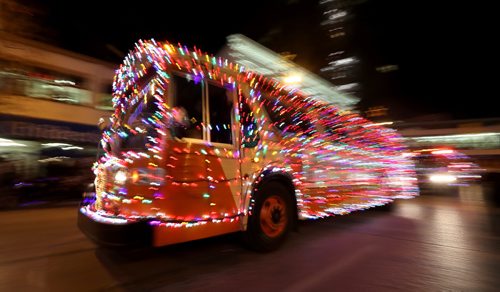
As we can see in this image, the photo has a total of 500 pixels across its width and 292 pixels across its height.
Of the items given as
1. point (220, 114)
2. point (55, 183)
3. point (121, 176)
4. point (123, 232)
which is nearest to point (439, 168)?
point (220, 114)

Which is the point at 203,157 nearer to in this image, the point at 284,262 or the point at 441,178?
the point at 284,262

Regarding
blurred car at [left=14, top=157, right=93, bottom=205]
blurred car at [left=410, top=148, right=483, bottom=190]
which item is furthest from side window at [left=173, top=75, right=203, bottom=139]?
blurred car at [left=410, top=148, right=483, bottom=190]

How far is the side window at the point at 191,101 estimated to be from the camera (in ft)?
13.1

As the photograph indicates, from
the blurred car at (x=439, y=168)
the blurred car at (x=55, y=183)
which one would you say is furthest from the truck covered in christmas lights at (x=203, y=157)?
the blurred car at (x=439, y=168)

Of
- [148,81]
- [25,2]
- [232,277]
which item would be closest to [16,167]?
[25,2]

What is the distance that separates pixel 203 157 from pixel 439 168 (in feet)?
40.2

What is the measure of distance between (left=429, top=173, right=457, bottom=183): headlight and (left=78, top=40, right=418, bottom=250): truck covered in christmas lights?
9.08 meters

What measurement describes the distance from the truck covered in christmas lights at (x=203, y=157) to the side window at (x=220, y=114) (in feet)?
0.04

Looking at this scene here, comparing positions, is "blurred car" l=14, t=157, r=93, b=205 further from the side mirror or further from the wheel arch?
the side mirror

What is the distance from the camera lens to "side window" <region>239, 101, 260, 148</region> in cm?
465

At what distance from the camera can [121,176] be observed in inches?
157

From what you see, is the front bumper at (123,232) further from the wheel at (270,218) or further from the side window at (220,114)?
the wheel at (270,218)

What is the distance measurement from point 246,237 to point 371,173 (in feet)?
11.8

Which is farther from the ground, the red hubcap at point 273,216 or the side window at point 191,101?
the side window at point 191,101
